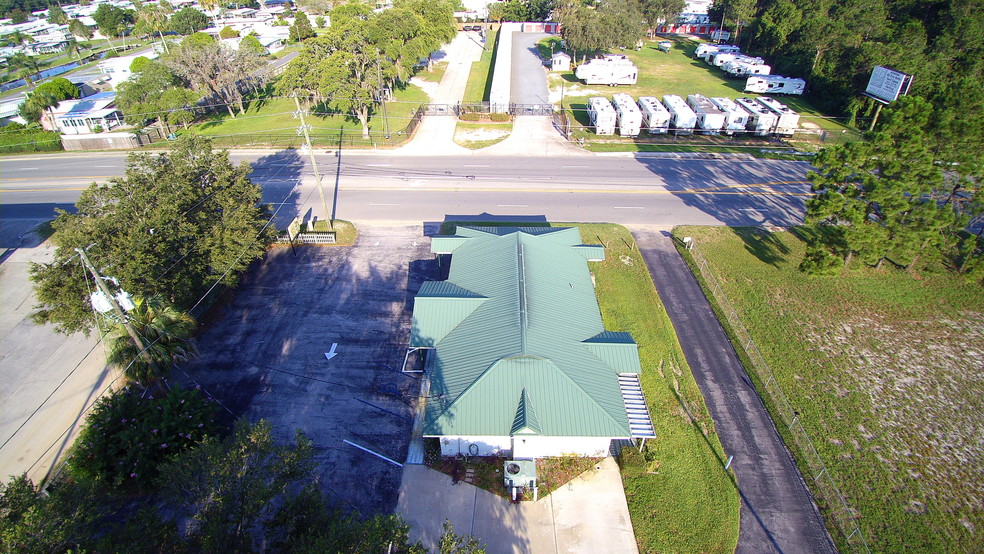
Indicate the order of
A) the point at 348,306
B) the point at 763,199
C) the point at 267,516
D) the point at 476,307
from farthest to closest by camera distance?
the point at 763,199 → the point at 348,306 → the point at 476,307 → the point at 267,516

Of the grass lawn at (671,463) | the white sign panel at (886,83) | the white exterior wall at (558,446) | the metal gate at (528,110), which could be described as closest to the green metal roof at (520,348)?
the white exterior wall at (558,446)

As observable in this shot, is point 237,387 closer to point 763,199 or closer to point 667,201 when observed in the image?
point 667,201

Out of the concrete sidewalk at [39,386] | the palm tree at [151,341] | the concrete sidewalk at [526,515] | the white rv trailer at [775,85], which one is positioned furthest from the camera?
the white rv trailer at [775,85]

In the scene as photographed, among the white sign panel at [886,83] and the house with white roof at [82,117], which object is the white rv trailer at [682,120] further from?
the house with white roof at [82,117]

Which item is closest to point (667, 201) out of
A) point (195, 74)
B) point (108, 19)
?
point (195, 74)

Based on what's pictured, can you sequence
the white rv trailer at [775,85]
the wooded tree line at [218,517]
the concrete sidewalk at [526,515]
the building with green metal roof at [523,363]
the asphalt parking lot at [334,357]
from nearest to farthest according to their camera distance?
the wooded tree line at [218,517]
the concrete sidewalk at [526,515]
the building with green metal roof at [523,363]
the asphalt parking lot at [334,357]
the white rv trailer at [775,85]

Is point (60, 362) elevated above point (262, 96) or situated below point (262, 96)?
below
